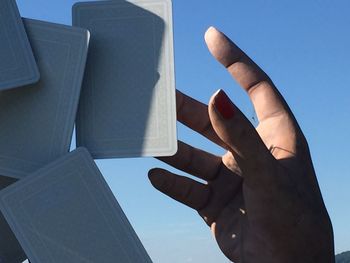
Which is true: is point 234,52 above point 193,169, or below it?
above

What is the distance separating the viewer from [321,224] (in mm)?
2029

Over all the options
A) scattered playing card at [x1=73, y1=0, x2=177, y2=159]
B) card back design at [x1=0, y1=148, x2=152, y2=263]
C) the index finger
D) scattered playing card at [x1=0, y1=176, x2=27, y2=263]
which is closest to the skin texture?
the index finger

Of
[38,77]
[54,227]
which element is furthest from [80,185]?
[38,77]

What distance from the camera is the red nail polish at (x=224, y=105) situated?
1.68 m

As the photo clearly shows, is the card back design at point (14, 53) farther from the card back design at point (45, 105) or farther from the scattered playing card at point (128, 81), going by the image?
the scattered playing card at point (128, 81)

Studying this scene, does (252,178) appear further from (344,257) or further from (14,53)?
(344,257)

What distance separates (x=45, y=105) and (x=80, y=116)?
0.42 ft

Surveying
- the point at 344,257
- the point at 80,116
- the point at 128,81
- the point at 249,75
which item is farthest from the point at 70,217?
the point at 344,257

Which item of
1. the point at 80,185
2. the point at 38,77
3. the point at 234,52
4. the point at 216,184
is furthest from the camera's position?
the point at 216,184

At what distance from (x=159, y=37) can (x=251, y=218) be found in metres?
0.74

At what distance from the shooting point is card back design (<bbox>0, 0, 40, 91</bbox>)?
1921 millimetres

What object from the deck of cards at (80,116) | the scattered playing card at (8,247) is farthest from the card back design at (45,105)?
the scattered playing card at (8,247)

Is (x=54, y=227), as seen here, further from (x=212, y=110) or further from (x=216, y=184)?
(x=216, y=184)

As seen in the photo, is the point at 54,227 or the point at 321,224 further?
the point at 321,224
